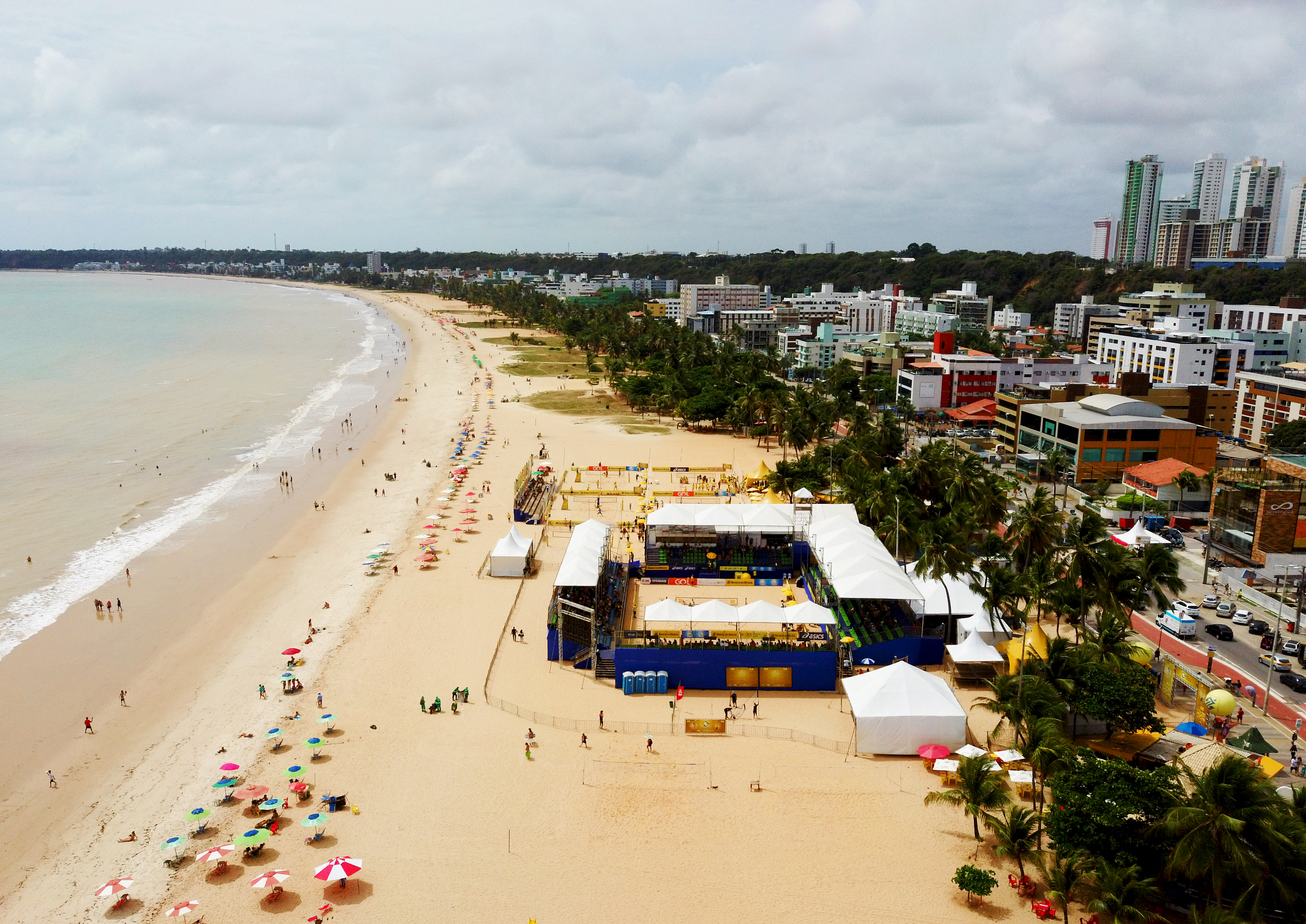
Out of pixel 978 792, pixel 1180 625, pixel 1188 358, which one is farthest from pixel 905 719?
pixel 1188 358

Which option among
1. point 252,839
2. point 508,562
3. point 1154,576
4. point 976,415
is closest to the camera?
point 252,839

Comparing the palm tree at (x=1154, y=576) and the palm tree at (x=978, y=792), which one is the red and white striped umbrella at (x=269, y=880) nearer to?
the palm tree at (x=978, y=792)

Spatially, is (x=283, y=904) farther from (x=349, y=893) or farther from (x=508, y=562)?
(x=508, y=562)

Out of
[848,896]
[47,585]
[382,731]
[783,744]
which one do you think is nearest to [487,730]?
[382,731]

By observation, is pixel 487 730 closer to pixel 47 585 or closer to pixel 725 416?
pixel 47 585

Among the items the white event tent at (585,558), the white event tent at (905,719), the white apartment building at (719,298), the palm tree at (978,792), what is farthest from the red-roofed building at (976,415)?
the white apartment building at (719,298)
